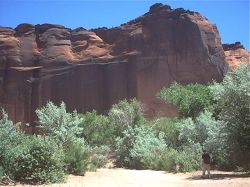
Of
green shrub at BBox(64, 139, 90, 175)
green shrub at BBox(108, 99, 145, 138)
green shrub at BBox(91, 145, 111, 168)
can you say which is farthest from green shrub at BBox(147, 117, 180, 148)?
green shrub at BBox(64, 139, 90, 175)

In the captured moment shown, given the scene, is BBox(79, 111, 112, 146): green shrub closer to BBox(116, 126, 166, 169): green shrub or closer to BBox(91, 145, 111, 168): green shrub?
BBox(91, 145, 111, 168): green shrub

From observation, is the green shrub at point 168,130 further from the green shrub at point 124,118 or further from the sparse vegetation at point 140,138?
the green shrub at point 124,118

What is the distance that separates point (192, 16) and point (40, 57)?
23.9 m

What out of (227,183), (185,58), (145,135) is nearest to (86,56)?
(185,58)

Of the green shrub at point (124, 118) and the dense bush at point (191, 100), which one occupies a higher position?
the dense bush at point (191, 100)

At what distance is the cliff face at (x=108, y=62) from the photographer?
59.0m

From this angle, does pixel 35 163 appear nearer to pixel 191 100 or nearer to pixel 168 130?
pixel 168 130

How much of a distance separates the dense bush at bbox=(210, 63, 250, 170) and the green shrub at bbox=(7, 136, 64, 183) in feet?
27.9

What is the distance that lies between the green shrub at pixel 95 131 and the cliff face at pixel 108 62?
15468mm

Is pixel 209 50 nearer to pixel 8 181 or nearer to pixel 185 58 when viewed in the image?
pixel 185 58

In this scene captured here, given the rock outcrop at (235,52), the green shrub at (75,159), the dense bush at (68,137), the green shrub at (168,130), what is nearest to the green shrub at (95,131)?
the green shrub at (168,130)

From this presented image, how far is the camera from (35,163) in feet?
60.9

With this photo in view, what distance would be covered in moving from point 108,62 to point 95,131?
73.6 feet

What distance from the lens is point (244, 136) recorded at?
2036cm
